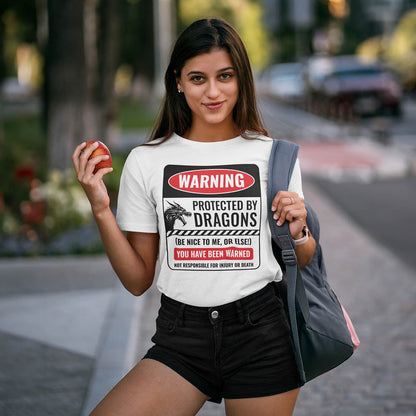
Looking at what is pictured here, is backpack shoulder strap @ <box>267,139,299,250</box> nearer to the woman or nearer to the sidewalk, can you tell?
the woman

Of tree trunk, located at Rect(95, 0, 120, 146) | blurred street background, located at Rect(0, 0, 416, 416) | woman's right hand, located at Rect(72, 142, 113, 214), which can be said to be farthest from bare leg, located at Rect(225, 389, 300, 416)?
tree trunk, located at Rect(95, 0, 120, 146)

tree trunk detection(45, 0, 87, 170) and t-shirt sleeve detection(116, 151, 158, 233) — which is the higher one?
t-shirt sleeve detection(116, 151, 158, 233)

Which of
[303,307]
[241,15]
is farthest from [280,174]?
[241,15]

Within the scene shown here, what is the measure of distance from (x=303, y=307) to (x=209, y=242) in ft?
1.16

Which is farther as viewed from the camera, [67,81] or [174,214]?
[67,81]

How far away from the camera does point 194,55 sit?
270 cm

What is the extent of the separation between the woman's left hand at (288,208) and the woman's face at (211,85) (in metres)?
0.35

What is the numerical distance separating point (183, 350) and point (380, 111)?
28167 mm

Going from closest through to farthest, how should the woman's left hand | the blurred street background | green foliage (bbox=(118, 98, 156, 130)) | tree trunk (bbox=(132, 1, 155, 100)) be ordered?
the woman's left hand < the blurred street background < green foliage (bbox=(118, 98, 156, 130)) < tree trunk (bbox=(132, 1, 155, 100))

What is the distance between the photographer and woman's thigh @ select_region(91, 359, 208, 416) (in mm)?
2432

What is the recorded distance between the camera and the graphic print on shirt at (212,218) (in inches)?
103

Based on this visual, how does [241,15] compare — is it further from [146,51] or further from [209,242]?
[209,242]

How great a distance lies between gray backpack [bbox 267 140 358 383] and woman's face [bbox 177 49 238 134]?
8.1 inches

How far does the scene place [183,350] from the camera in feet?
8.56
